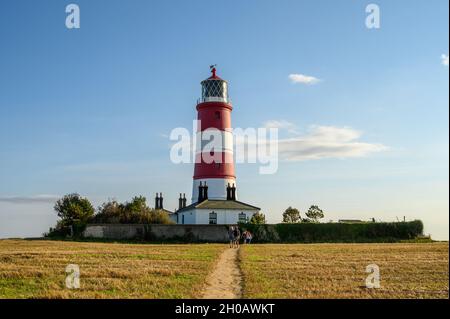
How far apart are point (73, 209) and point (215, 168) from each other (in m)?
13.9

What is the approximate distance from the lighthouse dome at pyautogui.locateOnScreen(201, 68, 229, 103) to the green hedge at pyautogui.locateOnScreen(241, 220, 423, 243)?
14223 millimetres

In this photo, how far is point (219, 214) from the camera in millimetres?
51594

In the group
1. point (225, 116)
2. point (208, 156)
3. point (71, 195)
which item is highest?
point (225, 116)

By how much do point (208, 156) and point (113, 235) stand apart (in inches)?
488

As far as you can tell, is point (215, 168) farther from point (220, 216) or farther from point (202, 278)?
point (202, 278)

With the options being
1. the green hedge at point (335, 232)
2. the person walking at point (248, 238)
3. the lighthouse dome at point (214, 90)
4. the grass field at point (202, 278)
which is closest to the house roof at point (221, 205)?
the green hedge at point (335, 232)

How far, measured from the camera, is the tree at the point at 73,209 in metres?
50.1

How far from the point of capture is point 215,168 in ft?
175

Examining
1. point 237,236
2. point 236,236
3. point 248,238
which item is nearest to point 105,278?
point 237,236

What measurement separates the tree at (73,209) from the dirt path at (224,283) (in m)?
31.6
